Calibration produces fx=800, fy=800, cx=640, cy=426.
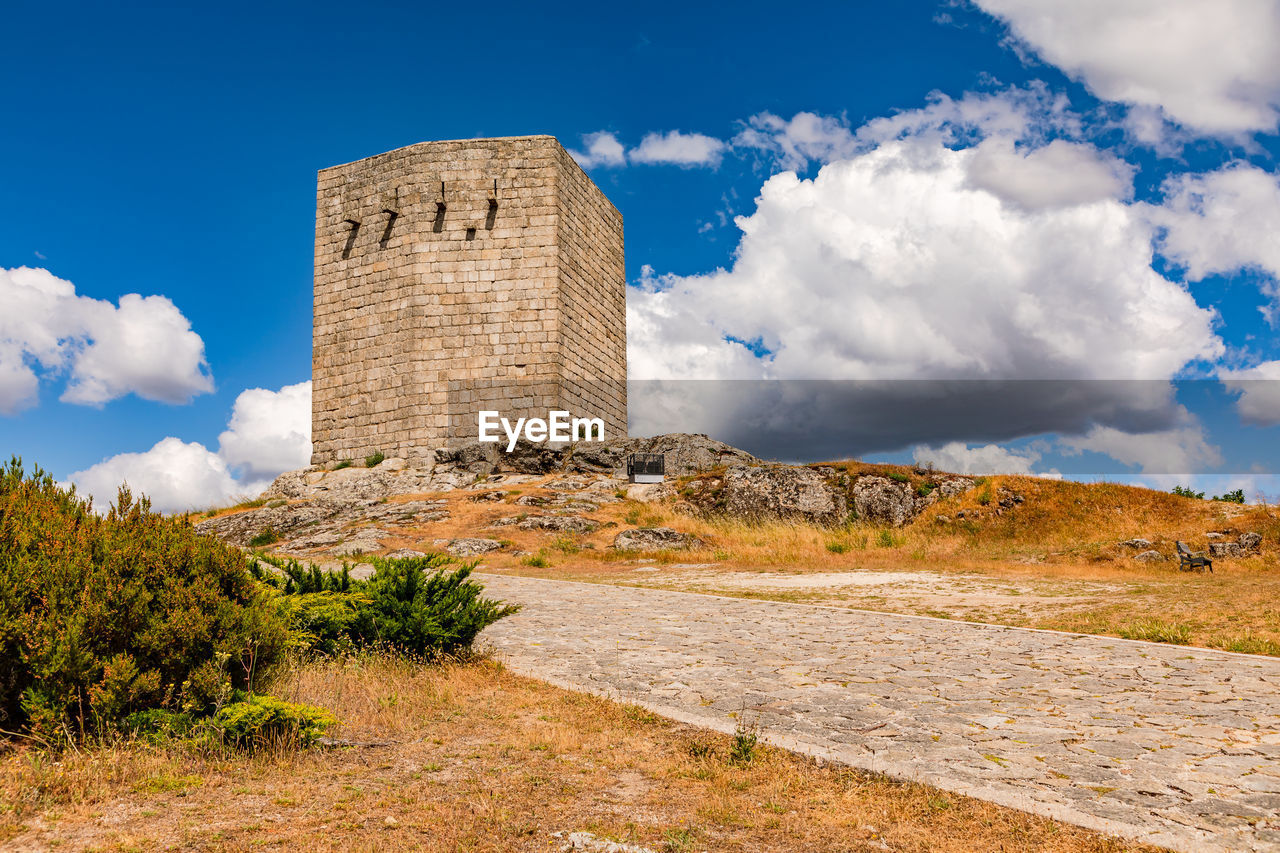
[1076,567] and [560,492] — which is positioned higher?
[560,492]

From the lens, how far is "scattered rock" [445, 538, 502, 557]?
17.0 meters

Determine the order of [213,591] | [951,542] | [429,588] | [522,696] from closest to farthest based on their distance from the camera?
[213,591] → [522,696] → [429,588] → [951,542]

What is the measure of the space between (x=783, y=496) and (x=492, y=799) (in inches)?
663

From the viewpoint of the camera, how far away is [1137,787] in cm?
396

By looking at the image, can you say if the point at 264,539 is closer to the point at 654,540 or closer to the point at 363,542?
the point at 363,542

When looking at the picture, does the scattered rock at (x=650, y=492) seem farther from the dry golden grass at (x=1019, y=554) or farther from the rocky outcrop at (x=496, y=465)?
the rocky outcrop at (x=496, y=465)

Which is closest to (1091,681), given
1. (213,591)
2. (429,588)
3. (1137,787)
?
(1137,787)

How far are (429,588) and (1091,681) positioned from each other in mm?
5625

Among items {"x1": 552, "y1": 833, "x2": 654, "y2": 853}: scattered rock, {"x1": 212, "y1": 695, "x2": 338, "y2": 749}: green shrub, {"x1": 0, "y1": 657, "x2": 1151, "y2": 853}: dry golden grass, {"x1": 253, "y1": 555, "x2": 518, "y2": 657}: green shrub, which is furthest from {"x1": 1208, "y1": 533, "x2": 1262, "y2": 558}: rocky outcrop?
{"x1": 212, "y1": 695, "x2": 338, "y2": 749}: green shrub

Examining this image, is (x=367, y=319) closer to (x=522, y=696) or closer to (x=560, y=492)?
(x=560, y=492)

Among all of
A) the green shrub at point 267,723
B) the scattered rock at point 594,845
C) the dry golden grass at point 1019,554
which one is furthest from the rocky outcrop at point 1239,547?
the green shrub at point 267,723

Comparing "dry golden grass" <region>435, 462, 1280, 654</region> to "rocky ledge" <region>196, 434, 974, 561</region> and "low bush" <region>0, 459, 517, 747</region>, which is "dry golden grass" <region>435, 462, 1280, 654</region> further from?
"low bush" <region>0, 459, 517, 747</region>

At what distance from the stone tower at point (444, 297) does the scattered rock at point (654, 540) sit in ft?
29.6

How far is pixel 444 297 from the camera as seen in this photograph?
2630 cm
